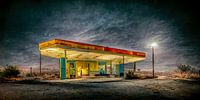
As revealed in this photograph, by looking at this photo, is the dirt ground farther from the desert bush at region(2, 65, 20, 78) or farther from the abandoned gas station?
the desert bush at region(2, 65, 20, 78)

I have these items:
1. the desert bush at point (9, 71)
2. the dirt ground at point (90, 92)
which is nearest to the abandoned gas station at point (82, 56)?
the dirt ground at point (90, 92)

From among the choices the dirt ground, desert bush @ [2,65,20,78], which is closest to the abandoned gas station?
the dirt ground

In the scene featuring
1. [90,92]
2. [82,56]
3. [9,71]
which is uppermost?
[82,56]

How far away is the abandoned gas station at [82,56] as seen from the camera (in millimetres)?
15492

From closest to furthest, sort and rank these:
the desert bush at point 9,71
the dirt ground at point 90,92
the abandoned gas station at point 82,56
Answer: the dirt ground at point 90,92, the abandoned gas station at point 82,56, the desert bush at point 9,71

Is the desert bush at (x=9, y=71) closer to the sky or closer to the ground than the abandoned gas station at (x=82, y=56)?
closer to the ground

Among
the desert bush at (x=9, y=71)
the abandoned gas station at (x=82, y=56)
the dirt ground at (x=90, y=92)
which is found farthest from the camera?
the desert bush at (x=9, y=71)

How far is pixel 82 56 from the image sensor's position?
2061 centimetres

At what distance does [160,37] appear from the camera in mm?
70750

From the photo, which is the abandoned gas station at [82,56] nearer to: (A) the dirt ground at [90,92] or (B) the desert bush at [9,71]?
(A) the dirt ground at [90,92]

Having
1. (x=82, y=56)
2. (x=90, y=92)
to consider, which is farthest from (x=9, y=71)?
(x=90, y=92)

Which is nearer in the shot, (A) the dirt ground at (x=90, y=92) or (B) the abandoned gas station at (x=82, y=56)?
(A) the dirt ground at (x=90, y=92)

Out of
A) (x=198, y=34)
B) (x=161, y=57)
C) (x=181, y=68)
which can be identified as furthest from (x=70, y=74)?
(x=198, y=34)

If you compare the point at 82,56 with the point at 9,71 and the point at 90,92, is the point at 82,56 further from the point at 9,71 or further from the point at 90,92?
the point at 90,92
